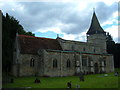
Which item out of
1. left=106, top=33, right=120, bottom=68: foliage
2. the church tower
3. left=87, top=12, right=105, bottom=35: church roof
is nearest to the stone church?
the church tower

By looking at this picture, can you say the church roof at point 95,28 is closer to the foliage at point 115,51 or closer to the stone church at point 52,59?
the stone church at point 52,59

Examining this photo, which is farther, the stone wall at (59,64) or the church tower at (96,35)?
the church tower at (96,35)

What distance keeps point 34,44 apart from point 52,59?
6.36 m

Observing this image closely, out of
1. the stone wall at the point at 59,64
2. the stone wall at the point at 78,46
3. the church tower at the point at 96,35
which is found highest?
the church tower at the point at 96,35

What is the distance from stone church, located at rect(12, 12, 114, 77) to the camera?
35.1 metres

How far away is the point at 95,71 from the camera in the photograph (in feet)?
140

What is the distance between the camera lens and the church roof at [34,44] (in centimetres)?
3644

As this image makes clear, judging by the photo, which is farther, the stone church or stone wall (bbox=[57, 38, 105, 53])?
stone wall (bbox=[57, 38, 105, 53])

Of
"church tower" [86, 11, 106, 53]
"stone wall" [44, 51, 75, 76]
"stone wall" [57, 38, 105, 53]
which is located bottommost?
"stone wall" [44, 51, 75, 76]

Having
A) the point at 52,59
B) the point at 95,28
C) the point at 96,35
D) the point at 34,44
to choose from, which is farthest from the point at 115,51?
the point at 34,44

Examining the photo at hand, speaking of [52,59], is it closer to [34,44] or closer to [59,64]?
[59,64]

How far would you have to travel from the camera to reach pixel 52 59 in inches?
1415

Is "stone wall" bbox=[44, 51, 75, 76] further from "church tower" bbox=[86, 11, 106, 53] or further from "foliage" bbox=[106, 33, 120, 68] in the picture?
"foliage" bbox=[106, 33, 120, 68]

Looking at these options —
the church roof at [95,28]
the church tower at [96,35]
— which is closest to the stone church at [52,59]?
the church tower at [96,35]
